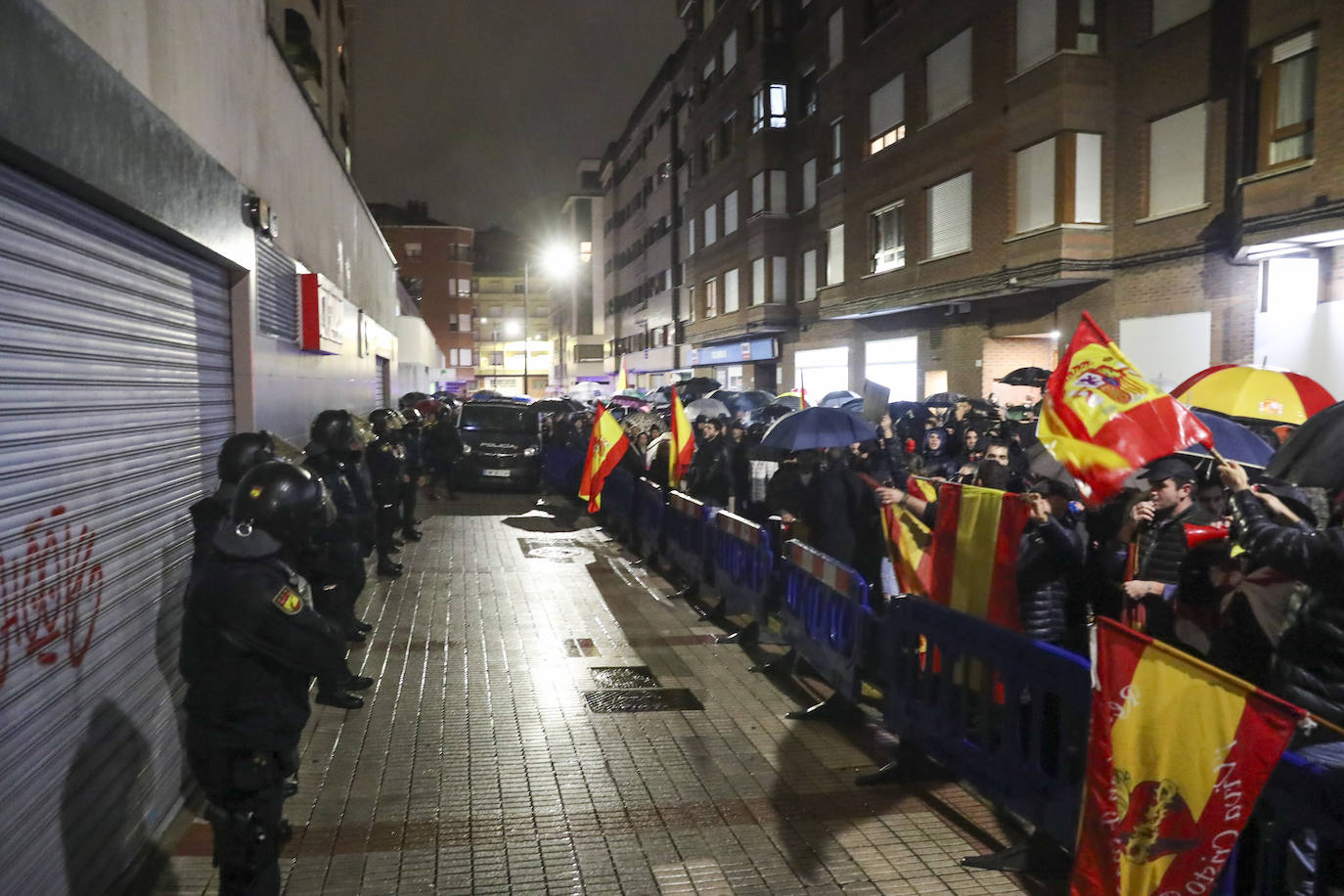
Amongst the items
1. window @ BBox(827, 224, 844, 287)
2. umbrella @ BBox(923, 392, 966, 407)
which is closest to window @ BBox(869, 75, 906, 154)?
window @ BBox(827, 224, 844, 287)

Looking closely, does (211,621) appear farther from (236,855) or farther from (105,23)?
(105,23)

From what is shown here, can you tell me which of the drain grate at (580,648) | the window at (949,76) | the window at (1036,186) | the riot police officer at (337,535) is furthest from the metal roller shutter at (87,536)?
the window at (949,76)

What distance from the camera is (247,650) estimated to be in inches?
141

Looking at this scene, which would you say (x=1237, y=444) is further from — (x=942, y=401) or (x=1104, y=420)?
(x=942, y=401)

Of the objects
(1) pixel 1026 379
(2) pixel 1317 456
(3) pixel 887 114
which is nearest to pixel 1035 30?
(3) pixel 887 114

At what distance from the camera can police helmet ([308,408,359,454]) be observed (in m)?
7.80

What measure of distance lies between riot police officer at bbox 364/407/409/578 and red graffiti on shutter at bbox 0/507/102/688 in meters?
7.08

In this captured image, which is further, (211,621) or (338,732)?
(338,732)

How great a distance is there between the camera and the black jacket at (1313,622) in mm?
3582

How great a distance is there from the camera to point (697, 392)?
2475 cm

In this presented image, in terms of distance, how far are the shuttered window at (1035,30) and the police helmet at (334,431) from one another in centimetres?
1866

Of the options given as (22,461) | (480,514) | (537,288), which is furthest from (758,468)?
(537,288)

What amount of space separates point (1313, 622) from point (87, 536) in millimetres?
5024

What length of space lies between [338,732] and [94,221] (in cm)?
363
